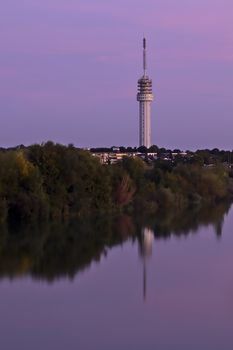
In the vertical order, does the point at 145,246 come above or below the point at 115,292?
above

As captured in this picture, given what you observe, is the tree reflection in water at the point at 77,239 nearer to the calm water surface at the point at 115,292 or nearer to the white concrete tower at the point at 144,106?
the calm water surface at the point at 115,292

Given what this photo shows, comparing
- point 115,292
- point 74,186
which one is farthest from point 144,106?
point 115,292

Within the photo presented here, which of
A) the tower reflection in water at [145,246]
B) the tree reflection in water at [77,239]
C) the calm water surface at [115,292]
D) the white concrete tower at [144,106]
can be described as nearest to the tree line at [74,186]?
the tree reflection in water at [77,239]

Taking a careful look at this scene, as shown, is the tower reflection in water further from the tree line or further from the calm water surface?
the tree line

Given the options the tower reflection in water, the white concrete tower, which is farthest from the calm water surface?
the white concrete tower

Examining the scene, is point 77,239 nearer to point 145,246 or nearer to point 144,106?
point 145,246

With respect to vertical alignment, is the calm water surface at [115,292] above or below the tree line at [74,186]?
below
